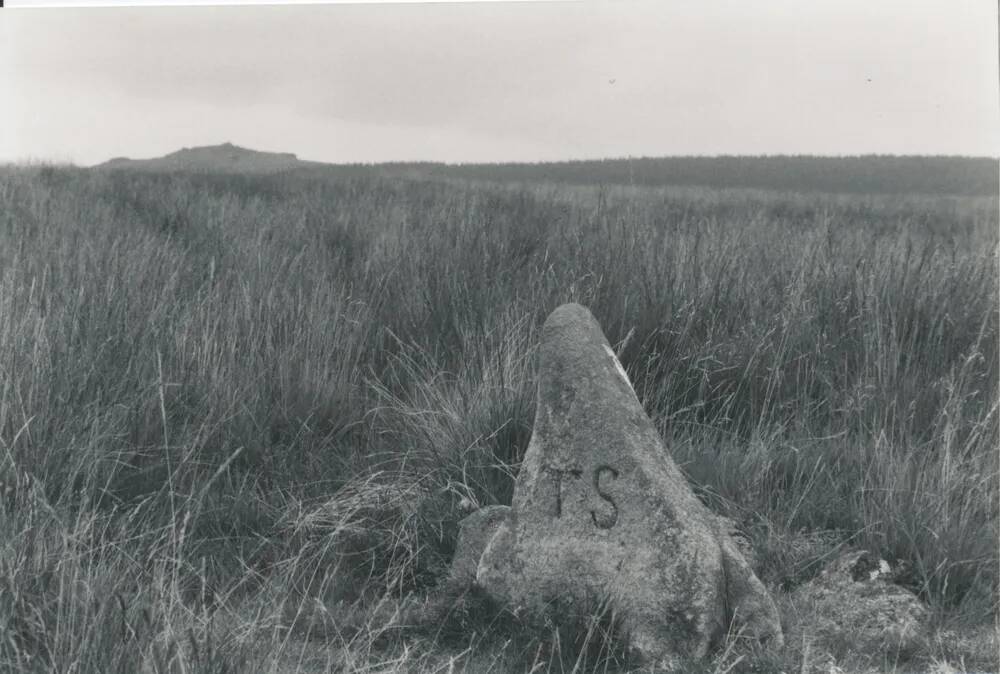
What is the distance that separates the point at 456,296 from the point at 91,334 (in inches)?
78.3

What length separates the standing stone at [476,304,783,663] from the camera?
258 cm

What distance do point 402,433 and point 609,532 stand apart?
1.47m

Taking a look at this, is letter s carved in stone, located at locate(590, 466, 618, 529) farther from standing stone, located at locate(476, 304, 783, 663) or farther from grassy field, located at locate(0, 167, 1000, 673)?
grassy field, located at locate(0, 167, 1000, 673)

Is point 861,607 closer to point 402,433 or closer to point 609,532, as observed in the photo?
point 609,532

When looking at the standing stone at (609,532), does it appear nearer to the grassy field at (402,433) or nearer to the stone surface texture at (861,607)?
the grassy field at (402,433)

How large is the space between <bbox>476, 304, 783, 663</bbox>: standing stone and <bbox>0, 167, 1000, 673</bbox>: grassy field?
4.4 inches

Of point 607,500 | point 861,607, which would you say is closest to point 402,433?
point 607,500

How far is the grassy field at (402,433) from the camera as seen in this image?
8.46 feet

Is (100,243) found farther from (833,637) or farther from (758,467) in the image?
(833,637)

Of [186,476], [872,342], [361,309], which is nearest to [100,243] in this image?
[361,309]

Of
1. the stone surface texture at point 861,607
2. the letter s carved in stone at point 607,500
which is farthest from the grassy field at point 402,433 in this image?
the letter s carved in stone at point 607,500

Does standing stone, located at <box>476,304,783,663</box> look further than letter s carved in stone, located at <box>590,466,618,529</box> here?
No

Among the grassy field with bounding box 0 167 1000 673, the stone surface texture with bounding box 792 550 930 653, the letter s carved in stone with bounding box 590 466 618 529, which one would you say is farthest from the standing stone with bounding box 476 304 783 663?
the stone surface texture with bounding box 792 550 930 653

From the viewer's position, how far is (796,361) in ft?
15.3
